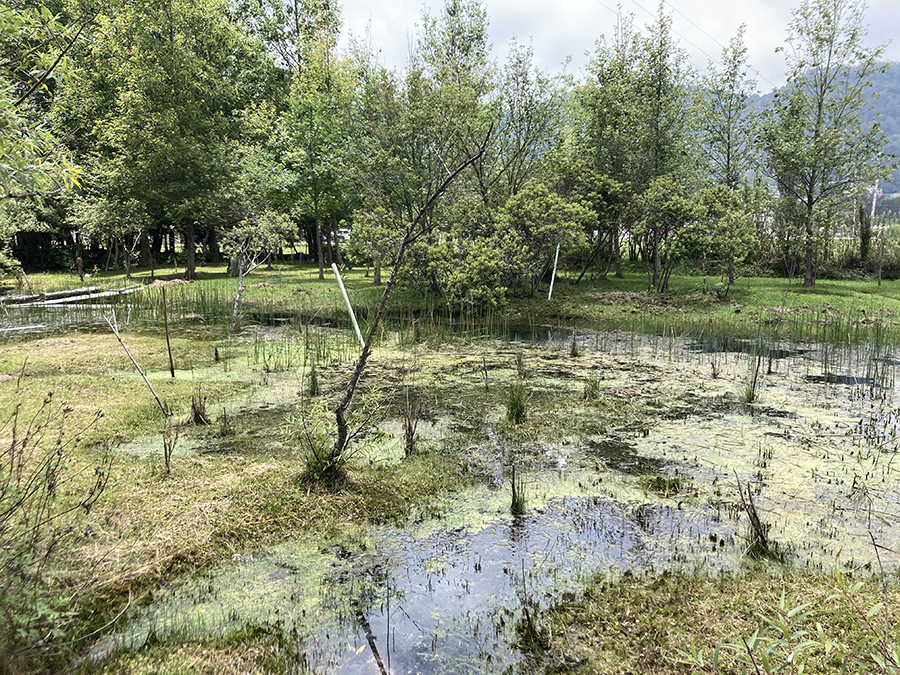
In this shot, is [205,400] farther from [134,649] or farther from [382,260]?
[382,260]

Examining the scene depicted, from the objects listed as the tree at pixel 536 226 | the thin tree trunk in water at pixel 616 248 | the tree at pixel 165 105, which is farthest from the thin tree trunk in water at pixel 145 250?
the thin tree trunk in water at pixel 616 248

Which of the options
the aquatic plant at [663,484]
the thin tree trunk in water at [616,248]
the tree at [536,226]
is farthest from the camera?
the thin tree trunk in water at [616,248]

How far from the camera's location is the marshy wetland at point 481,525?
102 inches

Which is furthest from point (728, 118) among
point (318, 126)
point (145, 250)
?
point (145, 250)

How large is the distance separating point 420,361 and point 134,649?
6.69 metres

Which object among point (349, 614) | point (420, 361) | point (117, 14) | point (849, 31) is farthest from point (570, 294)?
point (117, 14)

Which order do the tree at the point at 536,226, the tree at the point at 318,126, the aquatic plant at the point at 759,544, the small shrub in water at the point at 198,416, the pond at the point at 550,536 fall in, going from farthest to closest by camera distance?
the tree at the point at 318,126 → the tree at the point at 536,226 → the small shrub in water at the point at 198,416 → the aquatic plant at the point at 759,544 → the pond at the point at 550,536

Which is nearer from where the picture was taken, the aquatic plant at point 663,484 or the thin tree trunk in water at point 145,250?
the aquatic plant at point 663,484

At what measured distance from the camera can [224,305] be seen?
1496 cm

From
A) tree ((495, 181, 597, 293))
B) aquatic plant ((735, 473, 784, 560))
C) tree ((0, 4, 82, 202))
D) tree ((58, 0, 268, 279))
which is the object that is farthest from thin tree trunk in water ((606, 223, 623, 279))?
tree ((0, 4, 82, 202))

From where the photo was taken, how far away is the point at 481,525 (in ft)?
12.6

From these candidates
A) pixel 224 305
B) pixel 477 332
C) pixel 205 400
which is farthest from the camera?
pixel 224 305

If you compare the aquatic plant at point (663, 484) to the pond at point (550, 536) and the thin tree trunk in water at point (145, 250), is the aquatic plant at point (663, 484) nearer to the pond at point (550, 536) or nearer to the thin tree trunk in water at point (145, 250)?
the pond at point (550, 536)

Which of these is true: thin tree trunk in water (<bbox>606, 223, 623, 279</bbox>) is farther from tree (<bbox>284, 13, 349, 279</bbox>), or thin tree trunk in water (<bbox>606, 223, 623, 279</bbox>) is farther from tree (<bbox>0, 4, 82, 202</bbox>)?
tree (<bbox>0, 4, 82, 202</bbox>)
